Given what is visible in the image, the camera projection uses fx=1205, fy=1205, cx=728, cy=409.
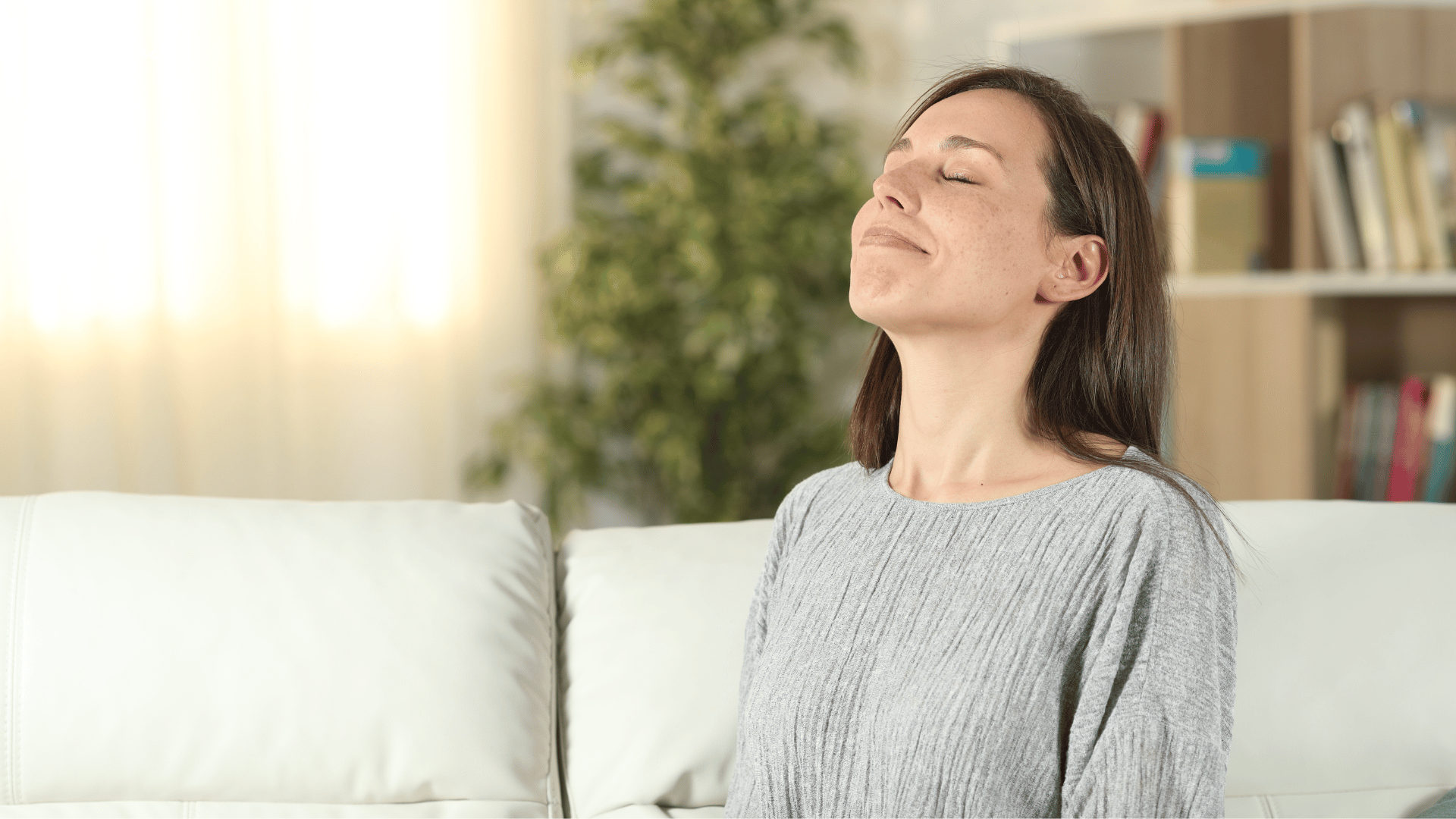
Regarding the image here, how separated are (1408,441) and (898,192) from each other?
205 centimetres

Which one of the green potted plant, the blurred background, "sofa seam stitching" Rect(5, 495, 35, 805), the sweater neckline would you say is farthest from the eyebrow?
the green potted plant

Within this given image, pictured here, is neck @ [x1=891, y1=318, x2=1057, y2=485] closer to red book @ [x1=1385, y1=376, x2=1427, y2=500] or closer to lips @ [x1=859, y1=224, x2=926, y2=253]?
lips @ [x1=859, y1=224, x2=926, y2=253]

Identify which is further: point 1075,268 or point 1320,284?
point 1320,284

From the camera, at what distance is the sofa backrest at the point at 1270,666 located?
47.0 inches

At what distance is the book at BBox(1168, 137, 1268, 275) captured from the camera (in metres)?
2.67

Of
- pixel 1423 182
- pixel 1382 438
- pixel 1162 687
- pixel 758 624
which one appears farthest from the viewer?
pixel 1382 438

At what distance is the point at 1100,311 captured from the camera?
99 cm

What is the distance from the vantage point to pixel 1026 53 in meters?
2.95

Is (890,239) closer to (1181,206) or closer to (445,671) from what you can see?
(445,671)

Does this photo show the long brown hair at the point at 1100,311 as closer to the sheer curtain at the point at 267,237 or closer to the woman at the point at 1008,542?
the woman at the point at 1008,542

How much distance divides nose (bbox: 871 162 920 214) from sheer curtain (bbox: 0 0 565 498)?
2.04 m

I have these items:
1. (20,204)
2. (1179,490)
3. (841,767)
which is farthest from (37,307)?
(1179,490)

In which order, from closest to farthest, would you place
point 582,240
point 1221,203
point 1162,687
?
point 1162,687 < point 1221,203 < point 582,240

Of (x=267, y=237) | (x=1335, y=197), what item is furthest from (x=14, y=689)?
(x=1335, y=197)
